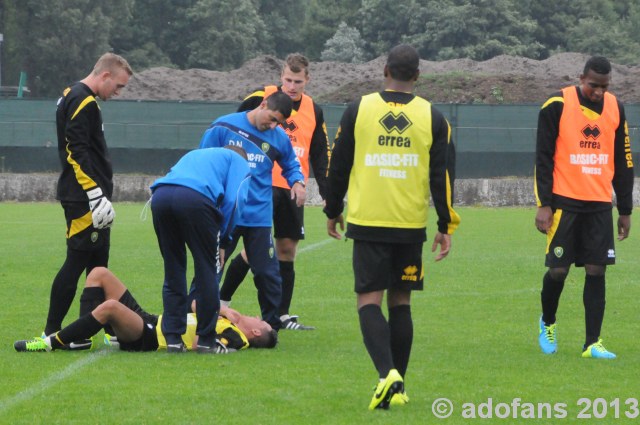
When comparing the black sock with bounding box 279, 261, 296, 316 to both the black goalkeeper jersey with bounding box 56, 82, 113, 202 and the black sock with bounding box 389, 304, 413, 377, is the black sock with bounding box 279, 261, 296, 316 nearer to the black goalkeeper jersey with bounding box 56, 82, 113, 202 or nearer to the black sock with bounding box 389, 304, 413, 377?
the black goalkeeper jersey with bounding box 56, 82, 113, 202

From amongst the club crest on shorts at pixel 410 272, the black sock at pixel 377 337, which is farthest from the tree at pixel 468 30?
the black sock at pixel 377 337

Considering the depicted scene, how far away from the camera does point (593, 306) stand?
28.8ft

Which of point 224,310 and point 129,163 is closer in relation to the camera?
point 224,310

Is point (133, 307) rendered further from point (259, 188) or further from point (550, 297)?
point (550, 297)

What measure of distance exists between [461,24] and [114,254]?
52745mm

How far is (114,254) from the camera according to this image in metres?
17.0

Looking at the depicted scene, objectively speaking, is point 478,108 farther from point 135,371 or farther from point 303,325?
point 135,371

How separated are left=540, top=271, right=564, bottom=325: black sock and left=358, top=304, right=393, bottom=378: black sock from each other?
248 centimetres

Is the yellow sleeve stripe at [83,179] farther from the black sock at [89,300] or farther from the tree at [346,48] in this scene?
the tree at [346,48]

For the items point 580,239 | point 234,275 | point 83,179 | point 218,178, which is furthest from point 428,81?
point 218,178

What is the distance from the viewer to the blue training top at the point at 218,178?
329 inches

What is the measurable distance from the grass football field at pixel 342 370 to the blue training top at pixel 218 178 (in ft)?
3.41

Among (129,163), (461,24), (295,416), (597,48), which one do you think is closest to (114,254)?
(295,416)
